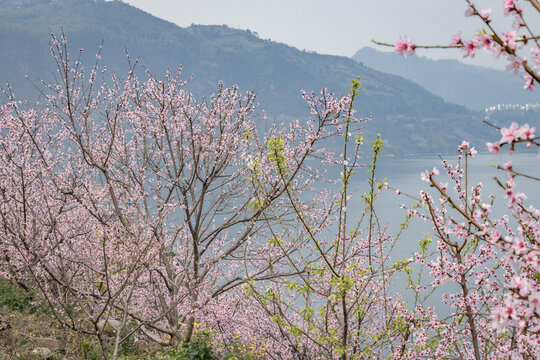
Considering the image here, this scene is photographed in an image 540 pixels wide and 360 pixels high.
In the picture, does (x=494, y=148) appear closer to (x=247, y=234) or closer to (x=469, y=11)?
(x=469, y=11)

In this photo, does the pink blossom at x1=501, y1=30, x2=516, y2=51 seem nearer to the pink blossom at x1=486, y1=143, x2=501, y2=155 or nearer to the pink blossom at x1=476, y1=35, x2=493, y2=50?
A: the pink blossom at x1=476, y1=35, x2=493, y2=50

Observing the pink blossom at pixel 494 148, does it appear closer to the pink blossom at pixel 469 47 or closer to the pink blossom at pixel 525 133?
the pink blossom at pixel 525 133

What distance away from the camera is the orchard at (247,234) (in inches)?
152

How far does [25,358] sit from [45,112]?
5648 mm

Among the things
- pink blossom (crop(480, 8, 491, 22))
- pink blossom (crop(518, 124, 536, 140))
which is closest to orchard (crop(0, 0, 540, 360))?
pink blossom (crop(480, 8, 491, 22))

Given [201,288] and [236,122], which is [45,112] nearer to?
[236,122]

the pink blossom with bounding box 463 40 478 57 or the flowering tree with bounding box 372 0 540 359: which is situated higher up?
the pink blossom with bounding box 463 40 478 57

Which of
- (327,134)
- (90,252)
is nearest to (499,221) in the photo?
(327,134)

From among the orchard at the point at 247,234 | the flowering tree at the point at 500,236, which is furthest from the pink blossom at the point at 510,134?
the orchard at the point at 247,234

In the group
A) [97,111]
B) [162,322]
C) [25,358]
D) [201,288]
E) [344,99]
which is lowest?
[162,322]

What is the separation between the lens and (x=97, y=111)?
30.0 ft

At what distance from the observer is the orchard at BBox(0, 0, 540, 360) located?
152 inches

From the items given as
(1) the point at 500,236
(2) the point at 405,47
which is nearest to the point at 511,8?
(2) the point at 405,47

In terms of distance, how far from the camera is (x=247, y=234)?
8656mm
